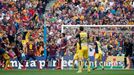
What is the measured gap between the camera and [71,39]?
37.1 m

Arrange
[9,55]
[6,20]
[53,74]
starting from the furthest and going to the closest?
1. [6,20]
2. [9,55]
3. [53,74]

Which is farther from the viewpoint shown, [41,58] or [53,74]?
[41,58]

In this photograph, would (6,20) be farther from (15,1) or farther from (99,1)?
(99,1)

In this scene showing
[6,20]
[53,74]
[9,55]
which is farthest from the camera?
[6,20]

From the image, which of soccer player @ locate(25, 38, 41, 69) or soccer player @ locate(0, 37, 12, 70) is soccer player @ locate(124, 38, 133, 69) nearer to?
soccer player @ locate(25, 38, 41, 69)

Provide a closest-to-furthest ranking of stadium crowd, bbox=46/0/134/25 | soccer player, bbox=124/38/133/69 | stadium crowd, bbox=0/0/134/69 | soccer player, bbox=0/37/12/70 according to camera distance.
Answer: soccer player, bbox=0/37/12/70 → soccer player, bbox=124/38/133/69 → stadium crowd, bbox=0/0/134/69 → stadium crowd, bbox=46/0/134/25

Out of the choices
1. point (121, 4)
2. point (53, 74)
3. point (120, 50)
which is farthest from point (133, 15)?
point (53, 74)

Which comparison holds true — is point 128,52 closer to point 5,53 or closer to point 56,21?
point 56,21

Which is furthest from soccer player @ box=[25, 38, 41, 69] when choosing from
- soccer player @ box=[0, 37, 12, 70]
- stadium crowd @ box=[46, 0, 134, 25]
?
stadium crowd @ box=[46, 0, 134, 25]

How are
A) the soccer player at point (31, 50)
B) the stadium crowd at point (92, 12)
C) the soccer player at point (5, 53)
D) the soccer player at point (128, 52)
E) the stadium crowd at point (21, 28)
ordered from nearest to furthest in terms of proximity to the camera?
1. the soccer player at point (5, 53)
2. the soccer player at point (128, 52)
3. the soccer player at point (31, 50)
4. the stadium crowd at point (21, 28)
5. the stadium crowd at point (92, 12)

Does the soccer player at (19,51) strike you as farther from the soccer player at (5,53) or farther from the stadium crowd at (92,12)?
the stadium crowd at (92,12)

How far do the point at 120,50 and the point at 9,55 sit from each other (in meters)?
6.95

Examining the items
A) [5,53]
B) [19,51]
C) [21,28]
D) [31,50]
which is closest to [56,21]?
[21,28]

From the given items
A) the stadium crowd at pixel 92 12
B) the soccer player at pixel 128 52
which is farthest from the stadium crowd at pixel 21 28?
the soccer player at pixel 128 52
